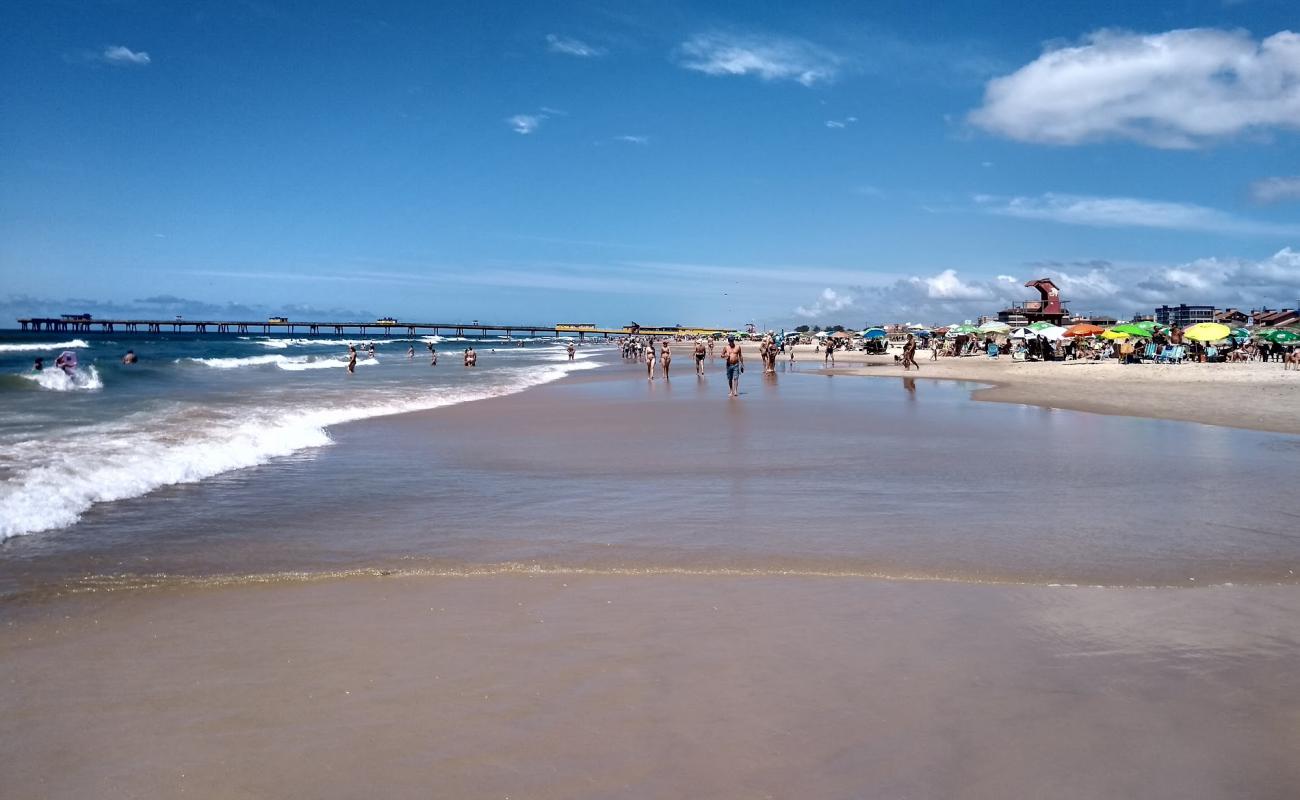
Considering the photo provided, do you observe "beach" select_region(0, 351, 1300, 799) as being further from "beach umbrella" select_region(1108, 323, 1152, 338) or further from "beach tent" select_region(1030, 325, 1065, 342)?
"beach umbrella" select_region(1108, 323, 1152, 338)

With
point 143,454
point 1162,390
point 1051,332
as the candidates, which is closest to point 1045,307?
point 1051,332

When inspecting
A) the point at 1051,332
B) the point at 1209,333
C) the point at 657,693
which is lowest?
the point at 657,693

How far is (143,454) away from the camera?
11.4 metres

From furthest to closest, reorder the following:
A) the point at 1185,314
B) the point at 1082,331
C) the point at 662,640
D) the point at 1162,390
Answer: the point at 1185,314
the point at 1082,331
the point at 1162,390
the point at 662,640

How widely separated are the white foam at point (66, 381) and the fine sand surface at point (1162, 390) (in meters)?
30.3

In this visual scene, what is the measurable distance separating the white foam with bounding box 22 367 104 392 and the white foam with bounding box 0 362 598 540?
1339 cm

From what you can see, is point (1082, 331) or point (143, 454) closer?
point (143, 454)

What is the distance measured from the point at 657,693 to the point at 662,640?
68cm

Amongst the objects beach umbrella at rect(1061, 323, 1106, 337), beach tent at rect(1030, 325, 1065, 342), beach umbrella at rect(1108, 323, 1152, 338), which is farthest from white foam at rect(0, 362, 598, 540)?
beach umbrella at rect(1108, 323, 1152, 338)

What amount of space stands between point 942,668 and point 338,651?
3.19 metres

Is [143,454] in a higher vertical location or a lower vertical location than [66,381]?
higher

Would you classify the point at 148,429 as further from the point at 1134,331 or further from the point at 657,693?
the point at 1134,331

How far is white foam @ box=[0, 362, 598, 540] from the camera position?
8.01 metres

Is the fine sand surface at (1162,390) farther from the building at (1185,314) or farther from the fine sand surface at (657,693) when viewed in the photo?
the building at (1185,314)
